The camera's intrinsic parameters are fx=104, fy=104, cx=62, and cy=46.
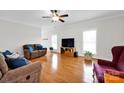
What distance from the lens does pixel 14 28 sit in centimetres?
677

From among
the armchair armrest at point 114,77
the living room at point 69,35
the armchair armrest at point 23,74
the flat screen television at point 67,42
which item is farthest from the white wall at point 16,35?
the armchair armrest at point 114,77

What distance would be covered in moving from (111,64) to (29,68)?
6.86ft

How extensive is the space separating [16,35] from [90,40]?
4.83 metres

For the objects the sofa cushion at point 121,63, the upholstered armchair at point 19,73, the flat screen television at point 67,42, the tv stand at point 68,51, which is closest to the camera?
the upholstered armchair at point 19,73

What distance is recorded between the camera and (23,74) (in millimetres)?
2082

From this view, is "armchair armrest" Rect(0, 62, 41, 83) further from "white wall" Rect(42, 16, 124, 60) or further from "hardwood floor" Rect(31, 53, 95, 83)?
"white wall" Rect(42, 16, 124, 60)

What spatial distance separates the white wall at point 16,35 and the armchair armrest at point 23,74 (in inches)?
189

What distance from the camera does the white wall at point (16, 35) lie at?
20.4ft

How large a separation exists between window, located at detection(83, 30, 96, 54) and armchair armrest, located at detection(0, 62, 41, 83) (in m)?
4.69

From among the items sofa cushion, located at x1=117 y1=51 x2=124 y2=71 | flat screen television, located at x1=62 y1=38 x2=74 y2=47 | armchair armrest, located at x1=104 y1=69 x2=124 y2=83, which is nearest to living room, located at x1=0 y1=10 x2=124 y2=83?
flat screen television, located at x1=62 y1=38 x2=74 y2=47

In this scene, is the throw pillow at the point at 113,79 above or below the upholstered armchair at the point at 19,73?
above

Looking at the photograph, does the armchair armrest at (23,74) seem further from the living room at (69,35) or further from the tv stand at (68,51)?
the tv stand at (68,51)
